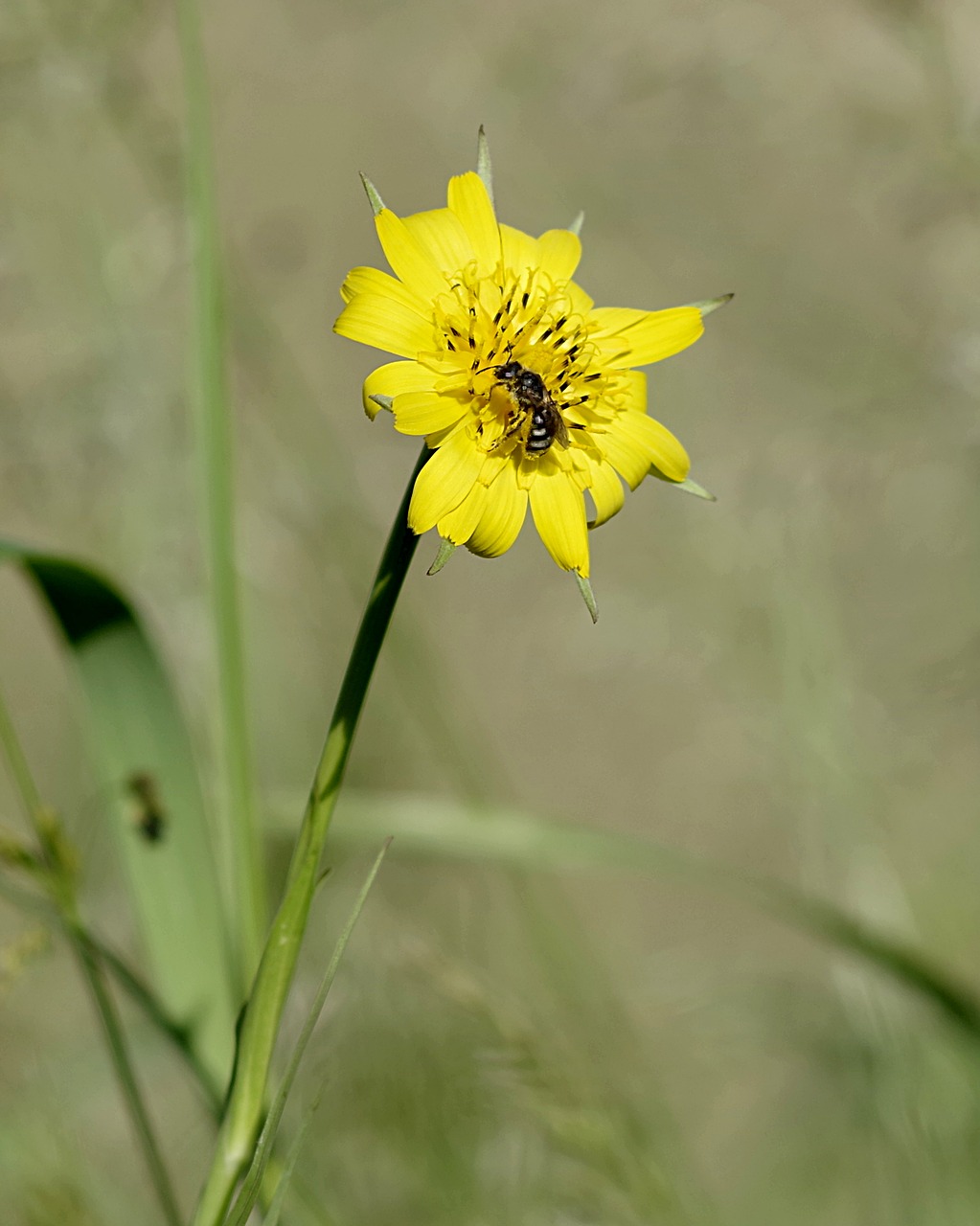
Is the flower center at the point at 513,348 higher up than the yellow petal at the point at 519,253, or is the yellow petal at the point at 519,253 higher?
the yellow petal at the point at 519,253

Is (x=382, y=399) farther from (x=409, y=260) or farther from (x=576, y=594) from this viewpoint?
(x=576, y=594)

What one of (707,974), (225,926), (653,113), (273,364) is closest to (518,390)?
(225,926)

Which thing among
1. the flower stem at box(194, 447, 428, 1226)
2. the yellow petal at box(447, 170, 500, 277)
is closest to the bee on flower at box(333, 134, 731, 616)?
the yellow petal at box(447, 170, 500, 277)

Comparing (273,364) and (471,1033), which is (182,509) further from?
(471,1033)

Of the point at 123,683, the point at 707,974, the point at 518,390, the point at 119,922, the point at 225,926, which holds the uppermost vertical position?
the point at 518,390

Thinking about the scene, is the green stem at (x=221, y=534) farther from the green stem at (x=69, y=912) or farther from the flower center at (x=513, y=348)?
the flower center at (x=513, y=348)

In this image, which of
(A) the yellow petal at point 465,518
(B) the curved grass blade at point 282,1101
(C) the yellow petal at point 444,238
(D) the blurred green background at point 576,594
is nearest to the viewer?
(B) the curved grass blade at point 282,1101

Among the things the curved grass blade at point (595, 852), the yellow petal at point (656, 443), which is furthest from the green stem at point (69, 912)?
the yellow petal at point (656, 443)
